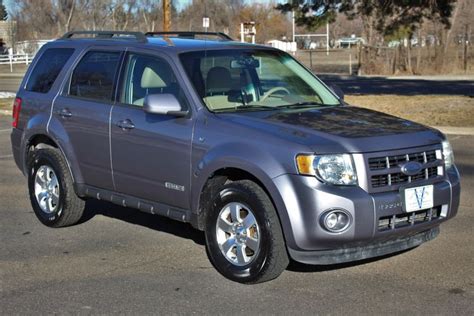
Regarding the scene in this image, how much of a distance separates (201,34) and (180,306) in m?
3.27

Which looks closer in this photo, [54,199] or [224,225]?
[224,225]

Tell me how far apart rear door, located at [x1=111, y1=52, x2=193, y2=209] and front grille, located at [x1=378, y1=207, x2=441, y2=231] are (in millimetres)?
1572

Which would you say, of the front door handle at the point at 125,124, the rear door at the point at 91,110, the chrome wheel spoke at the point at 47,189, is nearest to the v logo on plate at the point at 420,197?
the front door handle at the point at 125,124

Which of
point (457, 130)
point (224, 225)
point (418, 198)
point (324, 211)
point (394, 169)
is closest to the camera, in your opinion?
point (324, 211)

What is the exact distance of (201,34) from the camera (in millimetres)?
7230

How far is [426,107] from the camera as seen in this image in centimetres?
1870

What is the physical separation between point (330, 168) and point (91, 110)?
2.55 m

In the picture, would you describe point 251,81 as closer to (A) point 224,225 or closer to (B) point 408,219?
(A) point 224,225

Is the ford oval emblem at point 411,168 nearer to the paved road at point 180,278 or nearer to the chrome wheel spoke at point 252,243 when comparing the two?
the paved road at point 180,278

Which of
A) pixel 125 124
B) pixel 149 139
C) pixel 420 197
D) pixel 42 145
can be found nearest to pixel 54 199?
pixel 42 145

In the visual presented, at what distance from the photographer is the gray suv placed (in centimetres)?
491

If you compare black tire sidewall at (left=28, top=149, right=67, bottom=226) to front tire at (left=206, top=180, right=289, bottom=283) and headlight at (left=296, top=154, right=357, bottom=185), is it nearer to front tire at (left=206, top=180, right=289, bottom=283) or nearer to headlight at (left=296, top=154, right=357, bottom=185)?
front tire at (left=206, top=180, right=289, bottom=283)

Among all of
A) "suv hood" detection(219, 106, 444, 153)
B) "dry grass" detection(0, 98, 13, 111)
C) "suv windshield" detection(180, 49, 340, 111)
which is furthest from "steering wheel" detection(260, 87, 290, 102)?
"dry grass" detection(0, 98, 13, 111)

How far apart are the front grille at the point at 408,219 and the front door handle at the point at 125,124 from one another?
89.4 inches
